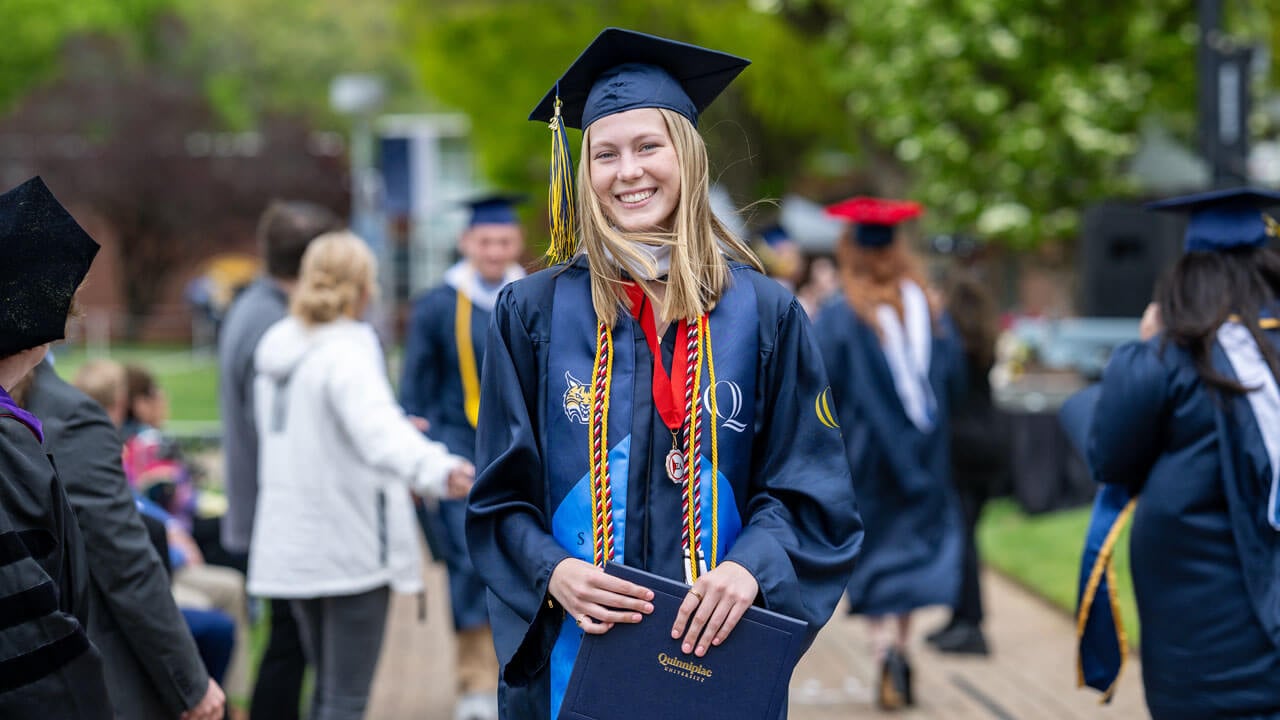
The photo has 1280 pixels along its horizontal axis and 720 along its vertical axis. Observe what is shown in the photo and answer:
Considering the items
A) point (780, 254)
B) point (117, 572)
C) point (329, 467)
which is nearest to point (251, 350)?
point (329, 467)

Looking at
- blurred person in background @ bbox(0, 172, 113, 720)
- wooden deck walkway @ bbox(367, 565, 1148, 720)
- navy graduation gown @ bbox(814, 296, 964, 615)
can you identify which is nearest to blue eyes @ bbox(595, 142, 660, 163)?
blurred person in background @ bbox(0, 172, 113, 720)

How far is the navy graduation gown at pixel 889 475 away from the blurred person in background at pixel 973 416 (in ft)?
2.87

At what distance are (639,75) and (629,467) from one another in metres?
0.78

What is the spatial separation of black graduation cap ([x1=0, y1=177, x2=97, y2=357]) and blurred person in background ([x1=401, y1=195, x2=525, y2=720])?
129 inches

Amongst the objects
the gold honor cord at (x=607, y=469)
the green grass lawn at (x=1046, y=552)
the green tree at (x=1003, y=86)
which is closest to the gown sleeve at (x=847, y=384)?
Answer: the green grass lawn at (x=1046, y=552)

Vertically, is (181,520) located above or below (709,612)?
below

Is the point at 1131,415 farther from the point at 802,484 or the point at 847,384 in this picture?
the point at 847,384

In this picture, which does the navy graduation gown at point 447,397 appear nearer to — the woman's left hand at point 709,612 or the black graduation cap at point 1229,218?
the black graduation cap at point 1229,218

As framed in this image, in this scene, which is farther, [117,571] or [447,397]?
[447,397]

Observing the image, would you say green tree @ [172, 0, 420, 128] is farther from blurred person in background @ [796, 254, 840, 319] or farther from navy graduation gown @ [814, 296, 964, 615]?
navy graduation gown @ [814, 296, 964, 615]

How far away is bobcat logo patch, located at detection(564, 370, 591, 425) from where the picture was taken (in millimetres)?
2758

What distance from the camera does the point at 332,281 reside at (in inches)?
189

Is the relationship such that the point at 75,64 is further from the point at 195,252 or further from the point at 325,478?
the point at 325,478

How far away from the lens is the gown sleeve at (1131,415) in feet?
12.5
